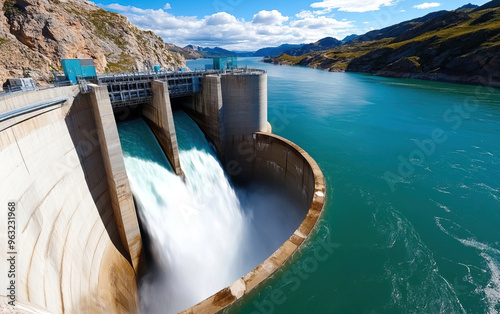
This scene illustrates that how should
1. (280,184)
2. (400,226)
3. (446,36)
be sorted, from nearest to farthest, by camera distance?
(400,226), (280,184), (446,36)

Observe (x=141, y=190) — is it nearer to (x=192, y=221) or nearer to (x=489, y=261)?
(x=192, y=221)

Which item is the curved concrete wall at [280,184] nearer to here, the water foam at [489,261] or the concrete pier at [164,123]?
the water foam at [489,261]

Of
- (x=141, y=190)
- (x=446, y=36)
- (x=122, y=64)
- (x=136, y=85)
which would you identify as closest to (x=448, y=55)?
(x=446, y=36)

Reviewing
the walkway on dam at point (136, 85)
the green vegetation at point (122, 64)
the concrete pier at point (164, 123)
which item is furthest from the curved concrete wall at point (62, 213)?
the green vegetation at point (122, 64)

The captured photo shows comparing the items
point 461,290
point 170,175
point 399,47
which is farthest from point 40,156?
point 399,47

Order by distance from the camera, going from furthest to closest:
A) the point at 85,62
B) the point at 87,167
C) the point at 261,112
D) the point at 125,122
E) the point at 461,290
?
the point at 261,112, the point at 125,122, the point at 85,62, the point at 87,167, the point at 461,290

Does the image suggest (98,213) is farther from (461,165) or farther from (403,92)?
(403,92)
